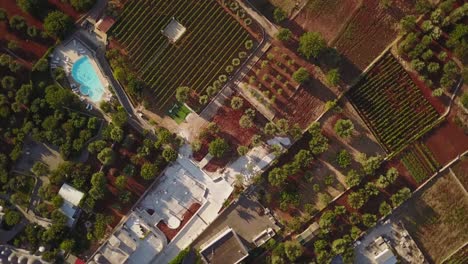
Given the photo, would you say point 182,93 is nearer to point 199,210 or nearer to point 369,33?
point 199,210

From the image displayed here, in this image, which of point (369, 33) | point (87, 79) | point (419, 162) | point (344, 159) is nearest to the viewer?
point (87, 79)

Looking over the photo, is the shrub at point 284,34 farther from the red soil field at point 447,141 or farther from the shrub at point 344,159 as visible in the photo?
the red soil field at point 447,141

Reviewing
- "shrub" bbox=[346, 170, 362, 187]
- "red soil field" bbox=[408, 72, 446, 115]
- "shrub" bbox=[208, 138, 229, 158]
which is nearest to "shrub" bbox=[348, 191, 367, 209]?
"shrub" bbox=[346, 170, 362, 187]

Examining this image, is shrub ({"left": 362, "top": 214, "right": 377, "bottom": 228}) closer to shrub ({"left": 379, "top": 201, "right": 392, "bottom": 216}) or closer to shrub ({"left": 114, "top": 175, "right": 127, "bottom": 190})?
Answer: shrub ({"left": 379, "top": 201, "right": 392, "bottom": 216})

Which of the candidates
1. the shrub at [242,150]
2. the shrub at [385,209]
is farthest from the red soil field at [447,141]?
the shrub at [242,150]

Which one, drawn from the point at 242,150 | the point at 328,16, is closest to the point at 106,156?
the point at 242,150

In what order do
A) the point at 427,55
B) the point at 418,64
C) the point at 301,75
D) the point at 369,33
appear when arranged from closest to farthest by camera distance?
the point at 301,75 → the point at 427,55 → the point at 418,64 → the point at 369,33

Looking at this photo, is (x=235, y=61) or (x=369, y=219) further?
(x=235, y=61)
